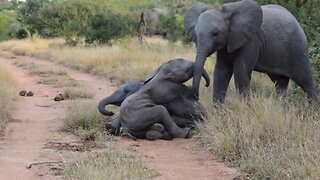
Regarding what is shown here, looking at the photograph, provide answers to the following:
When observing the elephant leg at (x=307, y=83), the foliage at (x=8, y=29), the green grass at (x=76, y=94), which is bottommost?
the foliage at (x=8, y=29)

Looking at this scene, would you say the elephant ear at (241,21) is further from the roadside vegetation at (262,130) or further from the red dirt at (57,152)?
the red dirt at (57,152)

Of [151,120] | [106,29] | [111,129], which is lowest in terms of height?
[106,29]

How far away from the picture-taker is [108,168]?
5531 millimetres

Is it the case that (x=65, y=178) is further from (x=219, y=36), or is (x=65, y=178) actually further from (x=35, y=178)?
(x=219, y=36)

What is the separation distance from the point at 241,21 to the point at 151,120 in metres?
1.95

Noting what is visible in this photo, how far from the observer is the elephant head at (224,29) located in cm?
786

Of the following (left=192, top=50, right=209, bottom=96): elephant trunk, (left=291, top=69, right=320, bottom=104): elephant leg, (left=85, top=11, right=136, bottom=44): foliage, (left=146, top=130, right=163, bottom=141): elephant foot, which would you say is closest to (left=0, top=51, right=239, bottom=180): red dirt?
(left=146, top=130, right=163, bottom=141): elephant foot

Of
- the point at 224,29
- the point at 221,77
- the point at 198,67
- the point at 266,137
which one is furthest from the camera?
the point at 221,77

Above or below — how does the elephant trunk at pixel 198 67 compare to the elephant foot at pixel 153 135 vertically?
above

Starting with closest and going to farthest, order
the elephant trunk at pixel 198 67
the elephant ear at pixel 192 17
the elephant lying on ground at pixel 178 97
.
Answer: the elephant trunk at pixel 198 67 → the elephant lying on ground at pixel 178 97 → the elephant ear at pixel 192 17

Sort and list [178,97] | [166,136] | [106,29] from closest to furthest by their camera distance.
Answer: [166,136] < [178,97] < [106,29]

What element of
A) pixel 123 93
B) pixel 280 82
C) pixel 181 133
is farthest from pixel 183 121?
pixel 280 82

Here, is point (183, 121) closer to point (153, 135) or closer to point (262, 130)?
point (153, 135)

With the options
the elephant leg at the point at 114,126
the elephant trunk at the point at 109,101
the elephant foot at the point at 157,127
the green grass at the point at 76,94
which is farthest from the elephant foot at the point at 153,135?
the green grass at the point at 76,94
